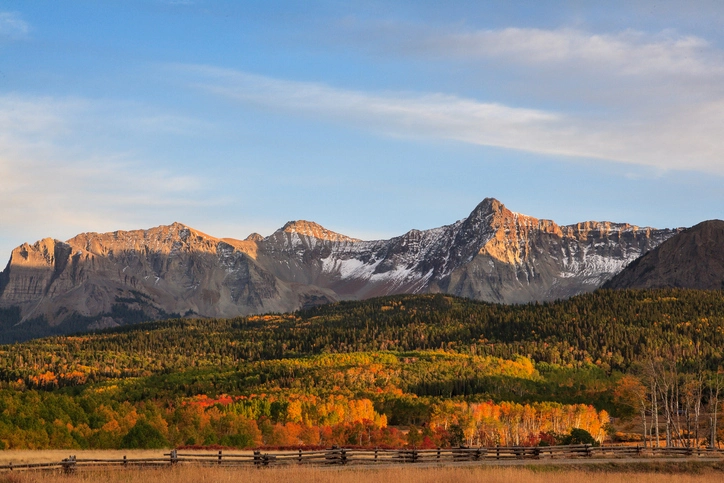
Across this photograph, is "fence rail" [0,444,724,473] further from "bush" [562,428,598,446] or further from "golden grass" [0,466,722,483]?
"bush" [562,428,598,446]

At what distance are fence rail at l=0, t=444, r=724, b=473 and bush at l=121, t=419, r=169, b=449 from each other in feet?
72.7

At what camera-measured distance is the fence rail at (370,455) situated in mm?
79375

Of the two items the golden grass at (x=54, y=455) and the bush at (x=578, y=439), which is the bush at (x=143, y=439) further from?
the bush at (x=578, y=439)

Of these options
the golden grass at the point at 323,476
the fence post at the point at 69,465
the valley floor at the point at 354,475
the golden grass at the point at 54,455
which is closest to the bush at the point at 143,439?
the golden grass at the point at 54,455

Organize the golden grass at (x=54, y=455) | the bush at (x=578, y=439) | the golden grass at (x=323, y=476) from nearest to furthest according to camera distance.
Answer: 1. the golden grass at (x=323, y=476)
2. the golden grass at (x=54, y=455)
3. the bush at (x=578, y=439)

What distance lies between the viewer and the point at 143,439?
378 ft

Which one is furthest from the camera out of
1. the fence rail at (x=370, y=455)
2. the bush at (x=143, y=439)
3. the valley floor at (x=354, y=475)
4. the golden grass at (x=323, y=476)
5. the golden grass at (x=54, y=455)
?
the bush at (x=143, y=439)

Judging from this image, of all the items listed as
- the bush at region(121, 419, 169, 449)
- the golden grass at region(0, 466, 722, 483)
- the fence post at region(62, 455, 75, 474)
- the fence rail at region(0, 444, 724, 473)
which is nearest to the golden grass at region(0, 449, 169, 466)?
the fence rail at region(0, 444, 724, 473)

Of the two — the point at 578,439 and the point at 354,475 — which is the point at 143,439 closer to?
the point at 354,475

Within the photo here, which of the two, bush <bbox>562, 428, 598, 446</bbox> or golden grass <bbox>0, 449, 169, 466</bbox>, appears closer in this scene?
golden grass <bbox>0, 449, 169, 466</bbox>

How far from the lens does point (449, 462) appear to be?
87562 mm

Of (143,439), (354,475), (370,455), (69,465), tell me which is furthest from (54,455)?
(354,475)

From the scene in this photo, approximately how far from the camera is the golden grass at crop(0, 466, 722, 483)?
69.2 meters

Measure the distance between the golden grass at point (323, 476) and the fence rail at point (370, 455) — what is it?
4418 mm
